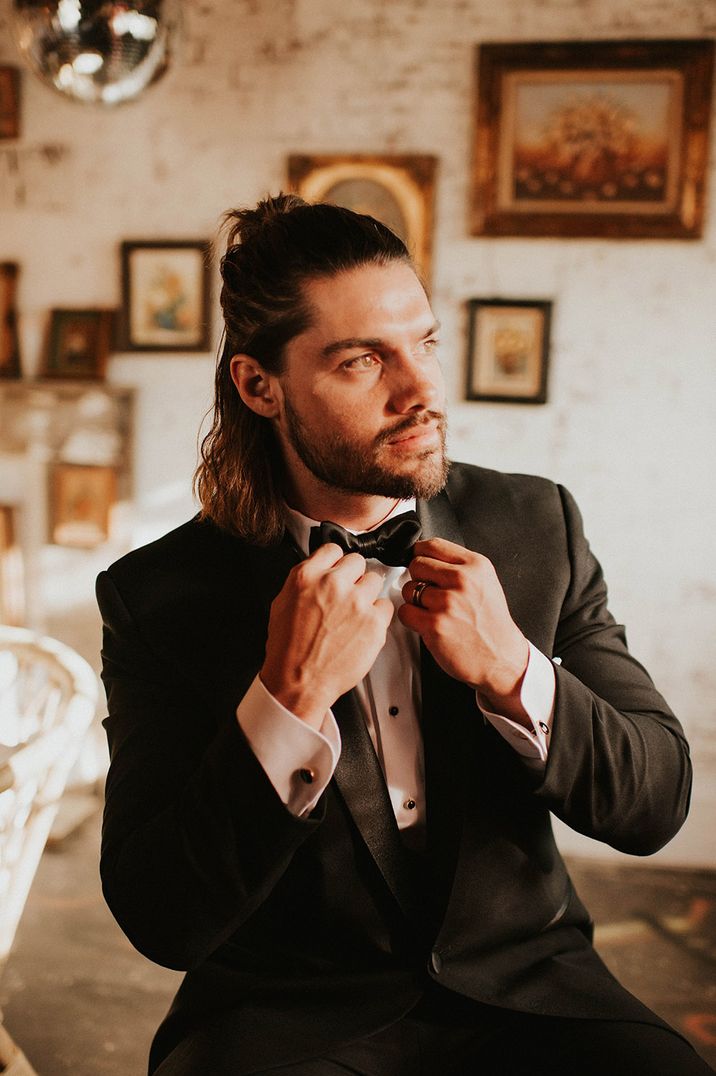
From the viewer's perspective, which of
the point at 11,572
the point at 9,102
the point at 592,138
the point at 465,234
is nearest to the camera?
the point at 592,138

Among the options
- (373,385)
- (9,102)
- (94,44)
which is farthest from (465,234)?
(373,385)

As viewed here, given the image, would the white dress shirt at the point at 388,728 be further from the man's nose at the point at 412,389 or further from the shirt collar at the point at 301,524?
the man's nose at the point at 412,389

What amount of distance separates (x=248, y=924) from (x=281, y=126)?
2.44m

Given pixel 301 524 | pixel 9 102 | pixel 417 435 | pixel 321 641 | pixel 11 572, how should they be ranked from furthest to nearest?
pixel 11 572
pixel 9 102
pixel 301 524
pixel 417 435
pixel 321 641

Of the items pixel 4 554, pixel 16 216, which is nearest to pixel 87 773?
pixel 4 554

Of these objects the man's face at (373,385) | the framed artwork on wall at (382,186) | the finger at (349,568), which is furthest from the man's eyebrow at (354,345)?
the framed artwork on wall at (382,186)

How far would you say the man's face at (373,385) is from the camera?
1.43 metres

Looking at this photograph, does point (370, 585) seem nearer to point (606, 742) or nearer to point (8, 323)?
point (606, 742)

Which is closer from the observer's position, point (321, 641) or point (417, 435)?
point (321, 641)

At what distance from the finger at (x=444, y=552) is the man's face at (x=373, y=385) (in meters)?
0.17

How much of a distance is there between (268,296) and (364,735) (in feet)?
2.34

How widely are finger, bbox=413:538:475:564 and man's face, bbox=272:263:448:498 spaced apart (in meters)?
0.17

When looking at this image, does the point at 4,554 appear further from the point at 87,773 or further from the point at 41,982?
the point at 41,982

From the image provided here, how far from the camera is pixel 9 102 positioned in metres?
3.10
